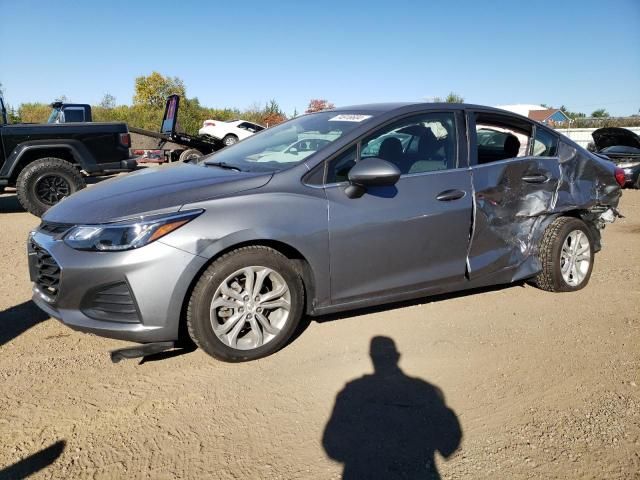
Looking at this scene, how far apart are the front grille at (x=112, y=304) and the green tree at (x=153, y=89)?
131 feet

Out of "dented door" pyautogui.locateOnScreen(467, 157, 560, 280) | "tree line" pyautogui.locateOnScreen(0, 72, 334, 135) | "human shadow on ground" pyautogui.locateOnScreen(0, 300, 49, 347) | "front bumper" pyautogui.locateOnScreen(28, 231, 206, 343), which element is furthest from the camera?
"tree line" pyautogui.locateOnScreen(0, 72, 334, 135)

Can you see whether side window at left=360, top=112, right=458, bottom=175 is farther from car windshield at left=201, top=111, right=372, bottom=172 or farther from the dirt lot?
the dirt lot

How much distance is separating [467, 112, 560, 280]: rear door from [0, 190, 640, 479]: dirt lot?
53 centimetres

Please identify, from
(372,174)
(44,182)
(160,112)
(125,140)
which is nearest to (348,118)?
(372,174)

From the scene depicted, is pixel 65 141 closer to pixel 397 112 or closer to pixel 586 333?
pixel 397 112

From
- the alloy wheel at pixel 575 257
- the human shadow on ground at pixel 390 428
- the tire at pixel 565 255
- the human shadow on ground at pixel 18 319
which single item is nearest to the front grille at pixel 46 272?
the human shadow on ground at pixel 18 319

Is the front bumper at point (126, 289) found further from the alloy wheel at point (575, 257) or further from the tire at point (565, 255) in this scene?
the alloy wheel at point (575, 257)

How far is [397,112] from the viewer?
3670mm

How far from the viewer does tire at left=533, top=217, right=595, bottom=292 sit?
13.9 ft

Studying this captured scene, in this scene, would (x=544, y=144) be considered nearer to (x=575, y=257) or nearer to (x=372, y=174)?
(x=575, y=257)

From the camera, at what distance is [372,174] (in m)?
3.14

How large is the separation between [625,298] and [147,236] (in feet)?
13.2

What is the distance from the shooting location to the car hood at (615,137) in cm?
1243

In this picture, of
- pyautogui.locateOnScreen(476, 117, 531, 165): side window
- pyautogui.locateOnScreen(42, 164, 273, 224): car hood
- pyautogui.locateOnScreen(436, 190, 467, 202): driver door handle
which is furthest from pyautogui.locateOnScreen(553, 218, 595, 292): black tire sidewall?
pyautogui.locateOnScreen(42, 164, 273, 224): car hood
